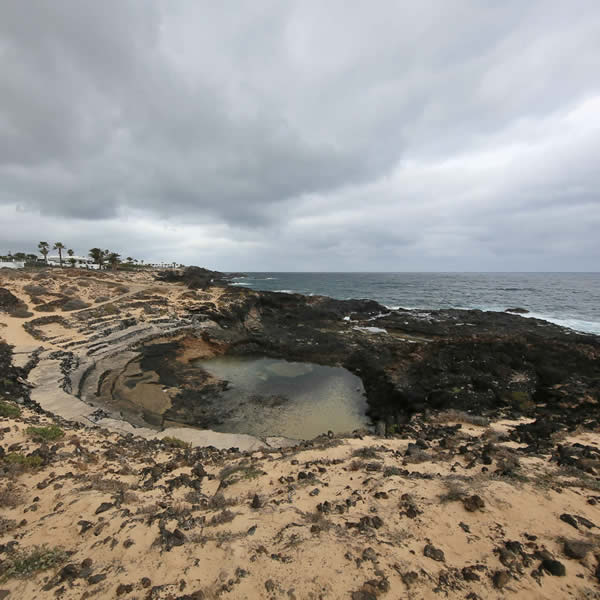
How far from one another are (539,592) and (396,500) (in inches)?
87.0

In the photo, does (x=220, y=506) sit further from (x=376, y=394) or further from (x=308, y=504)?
(x=376, y=394)

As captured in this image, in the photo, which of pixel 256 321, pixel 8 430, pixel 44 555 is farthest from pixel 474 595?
pixel 256 321

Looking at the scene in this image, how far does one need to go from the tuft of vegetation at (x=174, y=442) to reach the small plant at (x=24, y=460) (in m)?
3.43

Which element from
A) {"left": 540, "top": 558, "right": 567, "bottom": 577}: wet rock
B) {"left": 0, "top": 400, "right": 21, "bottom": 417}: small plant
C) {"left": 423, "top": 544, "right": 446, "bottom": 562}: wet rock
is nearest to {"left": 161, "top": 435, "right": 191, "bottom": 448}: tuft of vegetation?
{"left": 0, "top": 400, "right": 21, "bottom": 417}: small plant

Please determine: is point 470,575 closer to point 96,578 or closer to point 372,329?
point 96,578

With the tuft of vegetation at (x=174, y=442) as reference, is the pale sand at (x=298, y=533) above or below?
above

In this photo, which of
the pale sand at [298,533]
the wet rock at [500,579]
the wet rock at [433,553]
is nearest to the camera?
the wet rock at [500,579]

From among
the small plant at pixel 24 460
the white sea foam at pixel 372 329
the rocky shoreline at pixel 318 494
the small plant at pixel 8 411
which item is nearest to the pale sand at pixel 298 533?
the rocky shoreline at pixel 318 494

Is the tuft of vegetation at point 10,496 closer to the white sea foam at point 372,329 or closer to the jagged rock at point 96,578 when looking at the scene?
the jagged rock at point 96,578

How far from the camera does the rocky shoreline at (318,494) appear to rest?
11.9ft

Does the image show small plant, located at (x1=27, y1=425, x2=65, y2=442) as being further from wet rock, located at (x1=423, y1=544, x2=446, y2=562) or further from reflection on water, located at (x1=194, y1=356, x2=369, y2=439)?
wet rock, located at (x1=423, y1=544, x2=446, y2=562)

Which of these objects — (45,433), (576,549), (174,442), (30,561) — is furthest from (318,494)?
(45,433)

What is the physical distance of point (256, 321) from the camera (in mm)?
33719

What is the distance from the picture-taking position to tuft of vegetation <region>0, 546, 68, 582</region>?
3.75 metres
